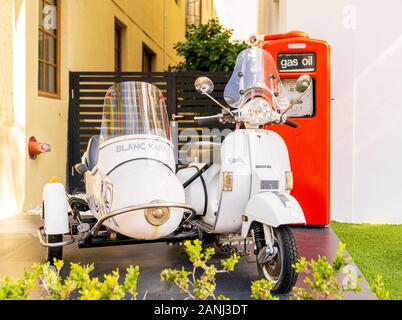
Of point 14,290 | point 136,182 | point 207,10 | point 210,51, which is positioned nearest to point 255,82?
point 136,182

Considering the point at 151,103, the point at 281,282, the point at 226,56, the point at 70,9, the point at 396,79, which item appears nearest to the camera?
the point at 281,282

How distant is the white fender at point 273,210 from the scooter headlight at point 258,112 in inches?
21.9

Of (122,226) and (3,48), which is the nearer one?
(122,226)

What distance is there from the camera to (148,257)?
460cm

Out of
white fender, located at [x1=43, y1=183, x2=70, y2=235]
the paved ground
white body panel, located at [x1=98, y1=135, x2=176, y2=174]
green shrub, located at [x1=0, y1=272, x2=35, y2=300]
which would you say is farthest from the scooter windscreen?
green shrub, located at [x1=0, y1=272, x2=35, y2=300]

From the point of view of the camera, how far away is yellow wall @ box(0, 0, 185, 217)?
20.8ft

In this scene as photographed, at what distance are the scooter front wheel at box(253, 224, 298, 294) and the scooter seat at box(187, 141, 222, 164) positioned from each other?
0.90 meters

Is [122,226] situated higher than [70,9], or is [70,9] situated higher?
[70,9]

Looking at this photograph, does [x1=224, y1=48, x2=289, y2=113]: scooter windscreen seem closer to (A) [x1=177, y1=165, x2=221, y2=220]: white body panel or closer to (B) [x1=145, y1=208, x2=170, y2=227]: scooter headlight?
(A) [x1=177, y1=165, x2=221, y2=220]: white body panel

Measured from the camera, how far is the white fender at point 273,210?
3.31 meters

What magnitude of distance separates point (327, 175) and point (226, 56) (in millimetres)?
4081

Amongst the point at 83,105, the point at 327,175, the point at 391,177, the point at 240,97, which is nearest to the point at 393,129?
the point at 391,177

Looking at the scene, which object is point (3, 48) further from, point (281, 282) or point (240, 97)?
point (281, 282)

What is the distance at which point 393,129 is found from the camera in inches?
250
